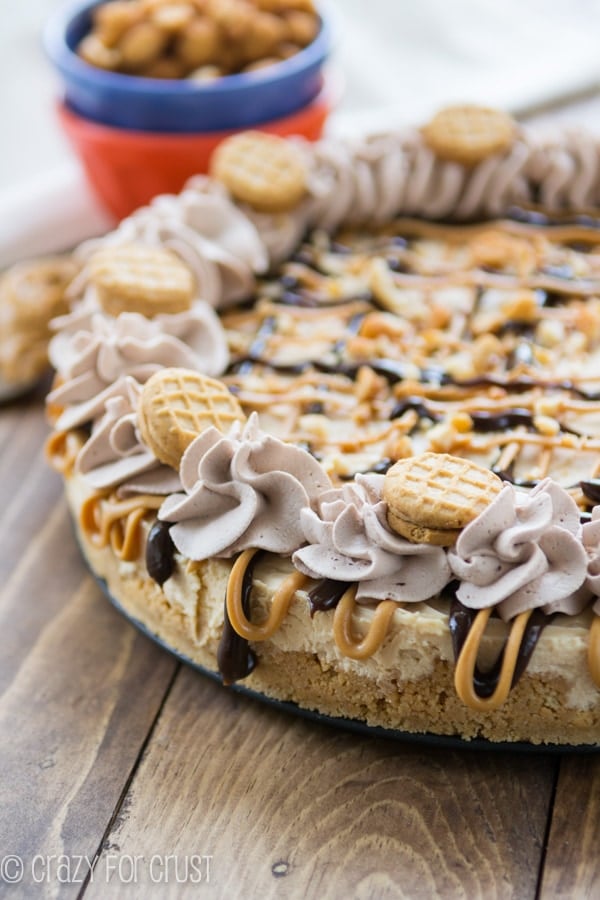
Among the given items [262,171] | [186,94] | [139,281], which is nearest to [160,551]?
[139,281]

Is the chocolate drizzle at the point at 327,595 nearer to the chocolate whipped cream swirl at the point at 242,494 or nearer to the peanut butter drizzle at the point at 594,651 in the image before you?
the chocolate whipped cream swirl at the point at 242,494

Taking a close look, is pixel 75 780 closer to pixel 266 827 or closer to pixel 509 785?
pixel 266 827

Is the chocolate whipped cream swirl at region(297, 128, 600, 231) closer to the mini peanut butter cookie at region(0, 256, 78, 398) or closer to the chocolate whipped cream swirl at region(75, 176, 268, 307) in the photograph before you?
the chocolate whipped cream swirl at region(75, 176, 268, 307)

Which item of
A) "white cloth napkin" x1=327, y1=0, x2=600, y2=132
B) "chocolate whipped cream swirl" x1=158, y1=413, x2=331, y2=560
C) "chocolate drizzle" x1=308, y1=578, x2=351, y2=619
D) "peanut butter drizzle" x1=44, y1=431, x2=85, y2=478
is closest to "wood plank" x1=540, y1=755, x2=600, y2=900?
"chocolate drizzle" x1=308, y1=578, x2=351, y2=619

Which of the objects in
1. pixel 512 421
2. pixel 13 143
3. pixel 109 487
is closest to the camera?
pixel 109 487

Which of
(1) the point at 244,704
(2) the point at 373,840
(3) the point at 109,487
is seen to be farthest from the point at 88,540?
(2) the point at 373,840

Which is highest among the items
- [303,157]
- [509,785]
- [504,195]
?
[303,157]
